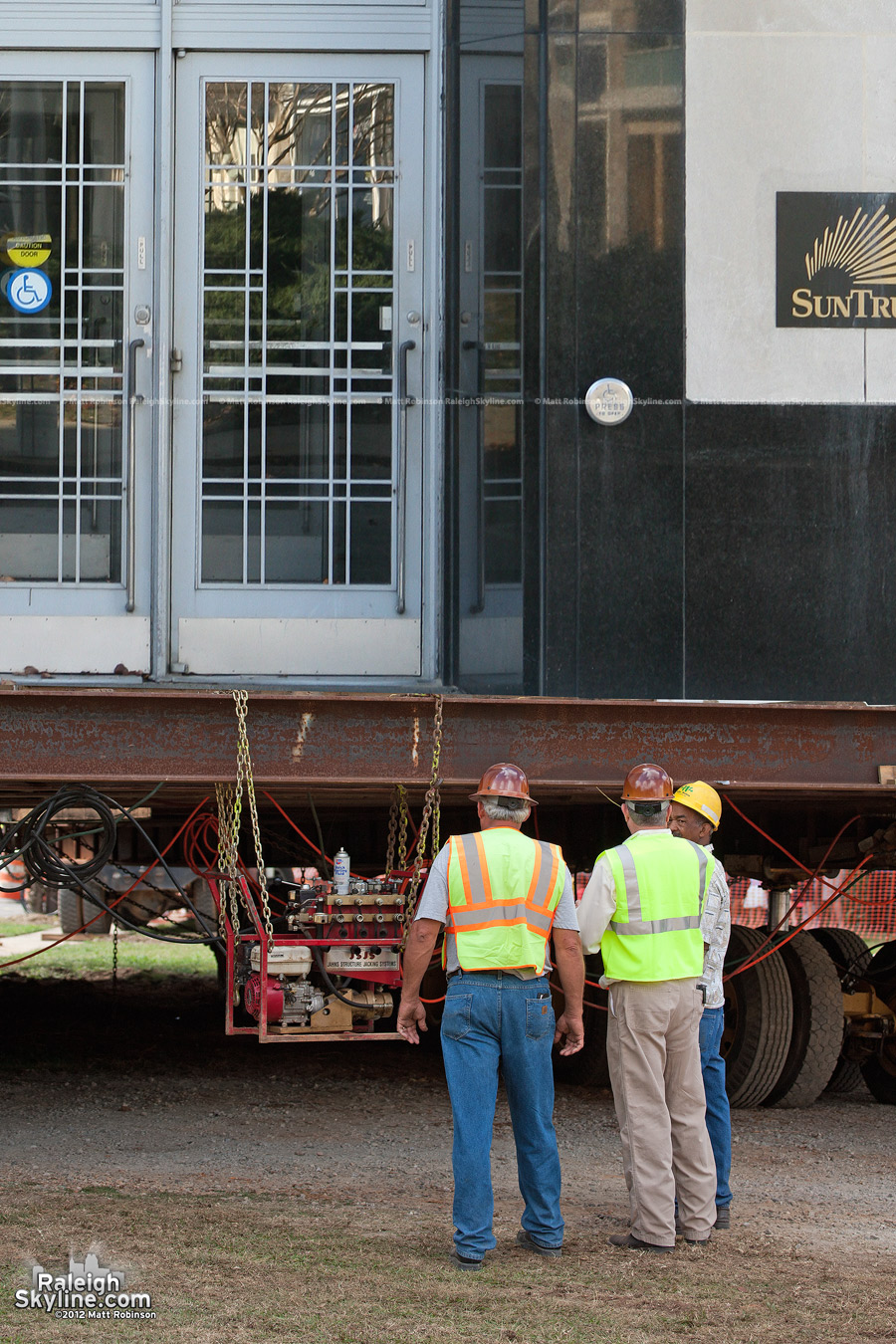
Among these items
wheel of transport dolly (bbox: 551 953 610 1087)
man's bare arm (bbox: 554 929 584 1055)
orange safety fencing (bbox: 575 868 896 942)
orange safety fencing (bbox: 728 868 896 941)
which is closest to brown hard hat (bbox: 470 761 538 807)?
man's bare arm (bbox: 554 929 584 1055)

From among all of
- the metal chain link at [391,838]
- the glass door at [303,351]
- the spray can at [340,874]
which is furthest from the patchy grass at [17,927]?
the spray can at [340,874]

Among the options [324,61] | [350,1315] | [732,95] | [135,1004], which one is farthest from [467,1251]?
[135,1004]

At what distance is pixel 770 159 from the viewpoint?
5.89 metres

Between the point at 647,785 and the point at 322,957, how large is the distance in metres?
1.43

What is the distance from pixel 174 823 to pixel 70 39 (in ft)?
12.3

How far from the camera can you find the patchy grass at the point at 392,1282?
4043 mm

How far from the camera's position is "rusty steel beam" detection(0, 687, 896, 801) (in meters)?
5.43

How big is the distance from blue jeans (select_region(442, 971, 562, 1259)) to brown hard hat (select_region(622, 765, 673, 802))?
741 mm

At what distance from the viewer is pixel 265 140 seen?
21.4 feet

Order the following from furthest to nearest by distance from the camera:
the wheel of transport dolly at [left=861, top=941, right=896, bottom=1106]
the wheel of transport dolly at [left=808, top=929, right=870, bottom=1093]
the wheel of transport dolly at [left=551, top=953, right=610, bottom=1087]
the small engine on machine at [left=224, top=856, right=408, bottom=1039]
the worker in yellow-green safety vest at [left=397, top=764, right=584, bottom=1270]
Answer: the wheel of transport dolly at [left=808, top=929, right=870, bottom=1093] → the wheel of transport dolly at [left=861, top=941, right=896, bottom=1106] → the wheel of transport dolly at [left=551, top=953, right=610, bottom=1087] → the small engine on machine at [left=224, top=856, right=408, bottom=1039] → the worker in yellow-green safety vest at [left=397, top=764, right=584, bottom=1270]

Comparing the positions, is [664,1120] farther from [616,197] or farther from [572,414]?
[616,197]

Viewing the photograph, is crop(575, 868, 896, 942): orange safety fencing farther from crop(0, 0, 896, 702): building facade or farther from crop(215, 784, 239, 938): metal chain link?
crop(215, 784, 239, 938): metal chain link

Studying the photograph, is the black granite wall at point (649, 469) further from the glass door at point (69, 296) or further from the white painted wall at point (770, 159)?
the glass door at point (69, 296)

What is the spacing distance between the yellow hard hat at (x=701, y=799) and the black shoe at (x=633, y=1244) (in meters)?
1.49
